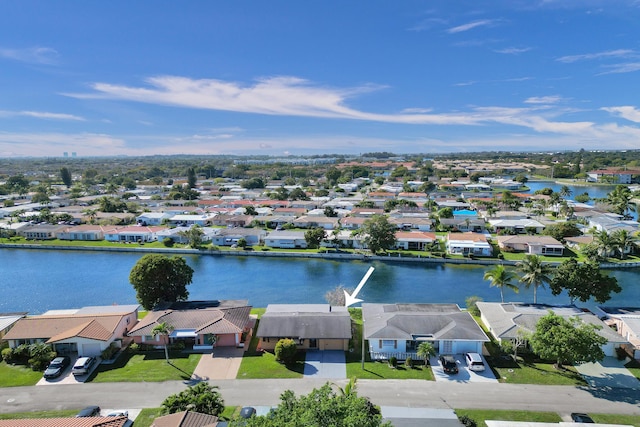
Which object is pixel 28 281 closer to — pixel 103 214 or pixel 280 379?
pixel 103 214

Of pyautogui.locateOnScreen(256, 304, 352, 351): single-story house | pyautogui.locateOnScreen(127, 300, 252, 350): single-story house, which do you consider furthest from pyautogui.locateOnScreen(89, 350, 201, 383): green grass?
pyautogui.locateOnScreen(256, 304, 352, 351): single-story house

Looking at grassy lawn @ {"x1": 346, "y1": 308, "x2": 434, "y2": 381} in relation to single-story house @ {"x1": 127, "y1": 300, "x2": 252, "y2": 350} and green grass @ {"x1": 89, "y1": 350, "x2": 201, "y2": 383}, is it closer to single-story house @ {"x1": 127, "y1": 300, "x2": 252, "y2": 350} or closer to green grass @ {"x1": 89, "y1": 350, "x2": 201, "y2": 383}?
single-story house @ {"x1": 127, "y1": 300, "x2": 252, "y2": 350}

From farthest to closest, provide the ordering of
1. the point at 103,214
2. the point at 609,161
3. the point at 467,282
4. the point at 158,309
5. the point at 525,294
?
the point at 609,161 → the point at 103,214 → the point at 467,282 → the point at 525,294 → the point at 158,309

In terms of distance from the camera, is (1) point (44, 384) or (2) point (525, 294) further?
(2) point (525, 294)

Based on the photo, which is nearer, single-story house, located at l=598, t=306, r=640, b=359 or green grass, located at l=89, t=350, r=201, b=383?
green grass, located at l=89, t=350, r=201, b=383

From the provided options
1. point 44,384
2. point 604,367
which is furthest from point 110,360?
point 604,367

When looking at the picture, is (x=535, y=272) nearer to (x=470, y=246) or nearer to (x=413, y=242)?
(x=470, y=246)
